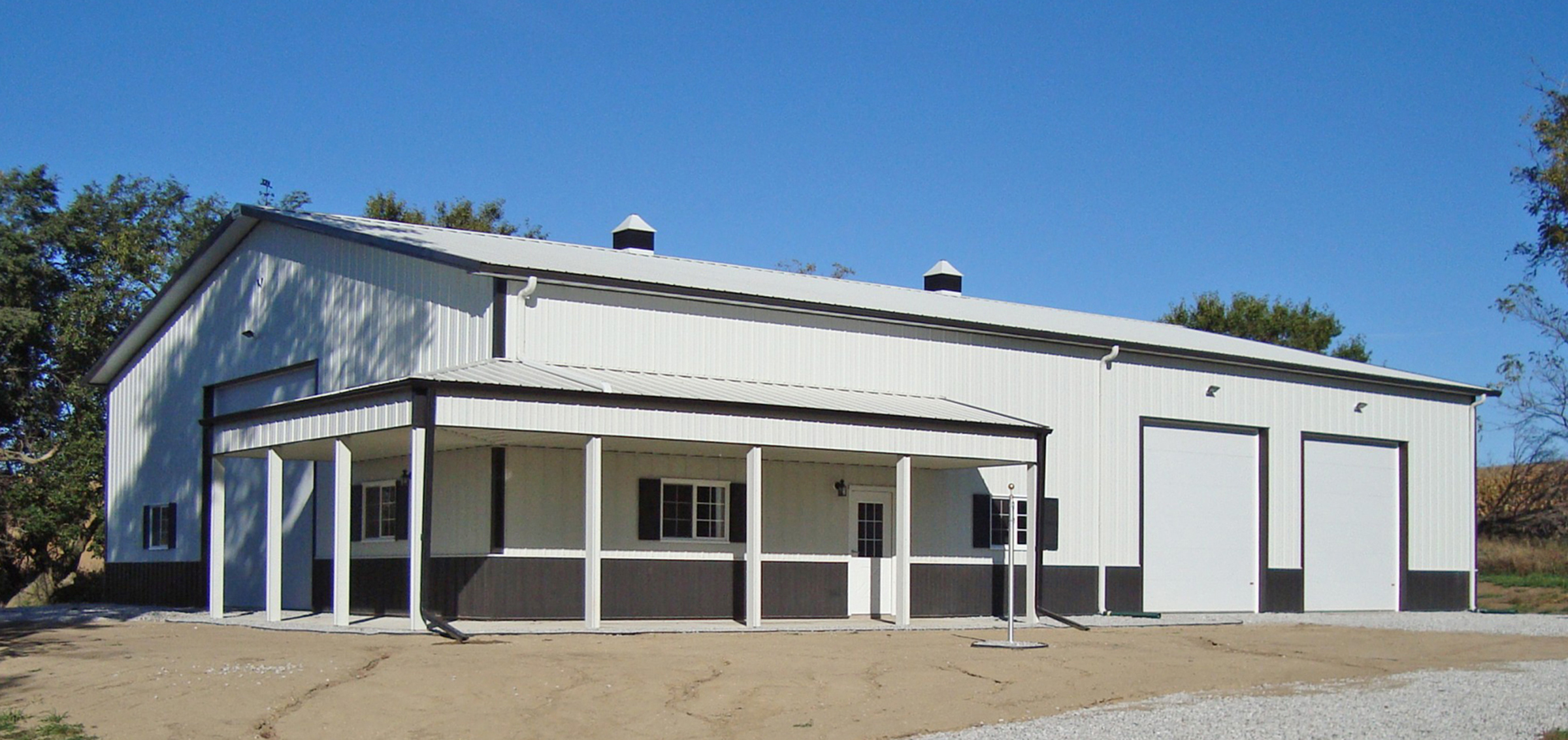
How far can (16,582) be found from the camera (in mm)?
38250

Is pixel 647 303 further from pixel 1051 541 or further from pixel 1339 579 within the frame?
pixel 1339 579

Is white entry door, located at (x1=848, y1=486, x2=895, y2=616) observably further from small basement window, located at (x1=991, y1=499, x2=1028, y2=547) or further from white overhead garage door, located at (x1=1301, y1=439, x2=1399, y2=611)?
white overhead garage door, located at (x1=1301, y1=439, x2=1399, y2=611)

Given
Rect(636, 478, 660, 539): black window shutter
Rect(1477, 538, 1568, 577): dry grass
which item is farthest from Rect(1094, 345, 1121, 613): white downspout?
Rect(1477, 538, 1568, 577): dry grass

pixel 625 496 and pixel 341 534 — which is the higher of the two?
pixel 625 496

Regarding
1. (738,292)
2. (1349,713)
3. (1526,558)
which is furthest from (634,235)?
(1526,558)

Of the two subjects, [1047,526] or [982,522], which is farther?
[982,522]

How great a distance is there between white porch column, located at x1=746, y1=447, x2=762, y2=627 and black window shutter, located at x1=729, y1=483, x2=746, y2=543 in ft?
6.35

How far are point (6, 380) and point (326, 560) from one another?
63.4 ft

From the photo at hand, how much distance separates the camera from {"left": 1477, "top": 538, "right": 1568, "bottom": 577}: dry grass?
37.7m

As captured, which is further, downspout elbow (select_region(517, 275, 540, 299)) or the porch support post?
the porch support post

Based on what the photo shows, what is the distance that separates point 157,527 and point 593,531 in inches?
Answer: 540

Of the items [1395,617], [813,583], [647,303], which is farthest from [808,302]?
[1395,617]

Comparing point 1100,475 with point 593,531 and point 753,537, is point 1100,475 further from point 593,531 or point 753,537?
point 593,531

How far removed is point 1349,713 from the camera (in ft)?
42.7
